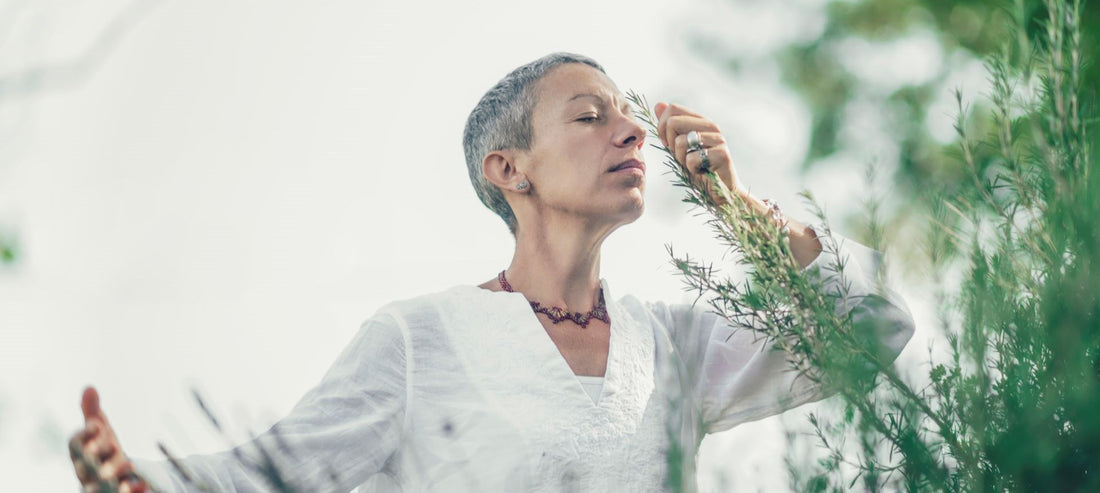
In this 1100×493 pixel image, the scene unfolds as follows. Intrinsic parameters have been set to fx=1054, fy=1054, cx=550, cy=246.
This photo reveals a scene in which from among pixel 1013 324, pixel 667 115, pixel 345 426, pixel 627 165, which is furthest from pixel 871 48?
pixel 1013 324

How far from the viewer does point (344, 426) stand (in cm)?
205

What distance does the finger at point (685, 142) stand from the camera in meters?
1.98

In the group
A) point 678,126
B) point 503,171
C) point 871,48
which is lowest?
point 678,126

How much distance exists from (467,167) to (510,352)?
0.65 meters

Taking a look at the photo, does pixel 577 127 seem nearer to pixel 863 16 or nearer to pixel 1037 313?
pixel 1037 313

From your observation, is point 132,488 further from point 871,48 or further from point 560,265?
point 871,48

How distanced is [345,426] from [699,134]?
2.91 feet

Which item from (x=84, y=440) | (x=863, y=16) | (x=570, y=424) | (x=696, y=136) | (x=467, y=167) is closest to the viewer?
(x=84, y=440)

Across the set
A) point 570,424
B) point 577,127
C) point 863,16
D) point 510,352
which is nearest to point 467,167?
point 577,127

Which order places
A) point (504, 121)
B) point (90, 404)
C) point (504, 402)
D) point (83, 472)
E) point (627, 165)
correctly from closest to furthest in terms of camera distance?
point (83, 472) < point (90, 404) < point (504, 402) < point (627, 165) < point (504, 121)

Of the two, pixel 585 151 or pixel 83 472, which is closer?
pixel 83 472

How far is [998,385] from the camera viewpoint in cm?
130

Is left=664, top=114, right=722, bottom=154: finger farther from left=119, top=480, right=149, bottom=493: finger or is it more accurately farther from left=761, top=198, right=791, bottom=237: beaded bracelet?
left=119, top=480, right=149, bottom=493: finger

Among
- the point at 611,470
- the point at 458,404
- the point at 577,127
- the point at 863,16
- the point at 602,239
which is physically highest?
the point at 863,16
